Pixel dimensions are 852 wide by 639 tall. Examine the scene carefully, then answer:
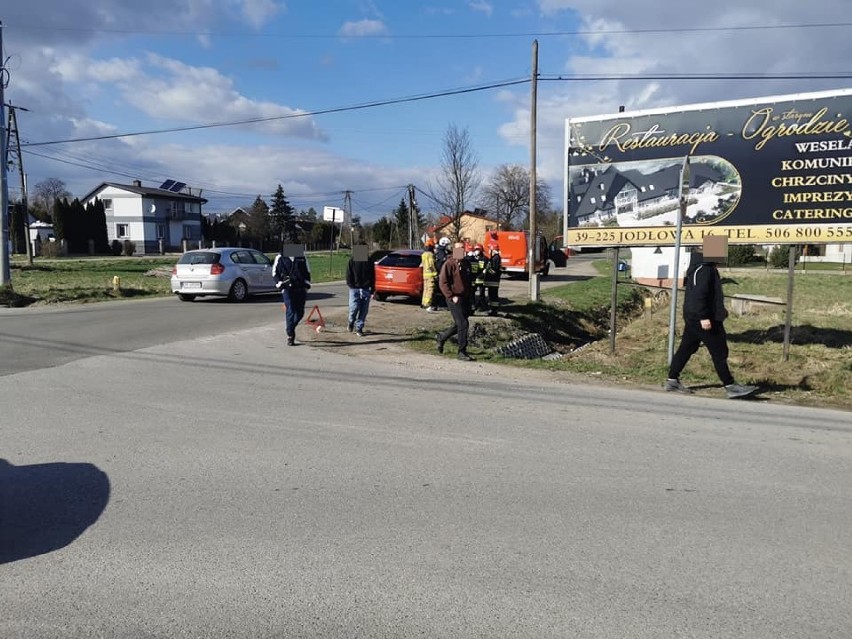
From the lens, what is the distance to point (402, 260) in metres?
19.2

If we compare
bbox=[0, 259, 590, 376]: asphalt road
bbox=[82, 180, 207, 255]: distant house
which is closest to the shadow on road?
bbox=[0, 259, 590, 376]: asphalt road

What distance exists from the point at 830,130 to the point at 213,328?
12064mm

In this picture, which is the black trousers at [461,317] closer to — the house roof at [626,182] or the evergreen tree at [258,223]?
the house roof at [626,182]

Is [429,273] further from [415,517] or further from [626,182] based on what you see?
[415,517]

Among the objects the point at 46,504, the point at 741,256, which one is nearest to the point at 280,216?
the point at 741,256

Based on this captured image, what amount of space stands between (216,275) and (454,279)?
1012cm

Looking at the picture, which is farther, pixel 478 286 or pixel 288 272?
pixel 478 286

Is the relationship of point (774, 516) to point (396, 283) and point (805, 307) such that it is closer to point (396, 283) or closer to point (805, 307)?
point (396, 283)

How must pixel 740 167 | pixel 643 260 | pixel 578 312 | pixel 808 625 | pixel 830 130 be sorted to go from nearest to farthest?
pixel 808 625 < pixel 830 130 < pixel 740 167 < pixel 578 312 < pixel 643 260

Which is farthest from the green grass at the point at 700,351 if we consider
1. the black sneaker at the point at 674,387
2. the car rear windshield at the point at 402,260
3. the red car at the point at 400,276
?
the car rear windshield at the point at 402,260

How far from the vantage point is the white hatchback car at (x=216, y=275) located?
1912 cm

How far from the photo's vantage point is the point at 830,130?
37.6 ft

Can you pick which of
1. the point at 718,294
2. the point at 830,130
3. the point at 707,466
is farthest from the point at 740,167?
the point at 707,466

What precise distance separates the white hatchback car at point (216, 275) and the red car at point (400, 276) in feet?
13.1
